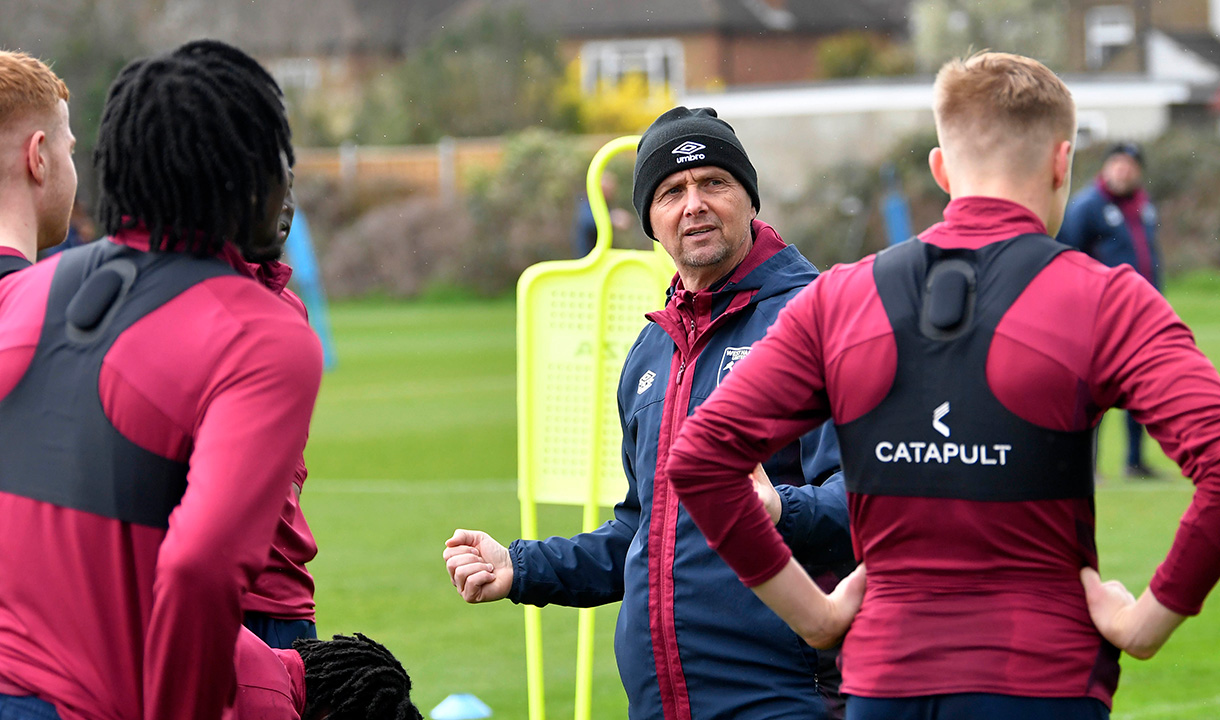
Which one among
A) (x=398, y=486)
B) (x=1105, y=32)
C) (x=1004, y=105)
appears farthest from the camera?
(x=1105, y=32)

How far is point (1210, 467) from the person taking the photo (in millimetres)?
2213

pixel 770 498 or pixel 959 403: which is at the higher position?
pixel 959 403

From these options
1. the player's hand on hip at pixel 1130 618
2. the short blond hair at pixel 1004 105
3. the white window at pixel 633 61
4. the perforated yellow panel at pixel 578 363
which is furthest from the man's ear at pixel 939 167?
the white window at pixel 633 61

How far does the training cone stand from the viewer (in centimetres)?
579

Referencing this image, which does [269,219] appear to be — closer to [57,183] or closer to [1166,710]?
[57,183]

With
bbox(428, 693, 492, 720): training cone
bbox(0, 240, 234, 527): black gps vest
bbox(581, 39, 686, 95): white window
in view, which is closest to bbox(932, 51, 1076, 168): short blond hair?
bbox(0, 240, 234, 527): black gps vest

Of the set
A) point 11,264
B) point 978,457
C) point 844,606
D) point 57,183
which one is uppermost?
point 57,183

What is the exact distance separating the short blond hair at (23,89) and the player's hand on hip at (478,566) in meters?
1.30

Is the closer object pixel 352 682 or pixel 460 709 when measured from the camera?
pixel 352 682

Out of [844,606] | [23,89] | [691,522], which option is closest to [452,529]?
[691,522]

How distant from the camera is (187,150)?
233cm

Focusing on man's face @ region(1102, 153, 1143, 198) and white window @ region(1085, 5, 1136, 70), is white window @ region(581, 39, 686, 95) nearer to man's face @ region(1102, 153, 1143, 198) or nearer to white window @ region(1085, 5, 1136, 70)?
white window @ region(1085, 5, 1136, 70)

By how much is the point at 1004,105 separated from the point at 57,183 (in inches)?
77.0

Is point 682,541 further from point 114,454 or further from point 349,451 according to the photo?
point 349,451
